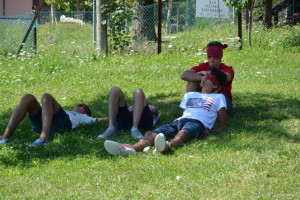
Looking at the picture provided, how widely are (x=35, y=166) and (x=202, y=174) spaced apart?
170 centimetres

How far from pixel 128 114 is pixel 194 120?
36.1 inches

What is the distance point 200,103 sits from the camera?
6.53m

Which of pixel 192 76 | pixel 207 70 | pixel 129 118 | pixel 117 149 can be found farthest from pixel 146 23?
pixel 117 149

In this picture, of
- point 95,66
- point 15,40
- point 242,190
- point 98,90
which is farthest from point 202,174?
point 15,40

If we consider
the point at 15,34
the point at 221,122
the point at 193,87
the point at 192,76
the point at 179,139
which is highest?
the point at 15,34

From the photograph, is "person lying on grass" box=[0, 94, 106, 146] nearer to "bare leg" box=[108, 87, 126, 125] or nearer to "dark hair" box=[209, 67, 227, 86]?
"bare leg" box=[108, 87, 126, 125]

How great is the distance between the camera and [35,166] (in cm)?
553

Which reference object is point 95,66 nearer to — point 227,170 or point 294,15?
point 227,170

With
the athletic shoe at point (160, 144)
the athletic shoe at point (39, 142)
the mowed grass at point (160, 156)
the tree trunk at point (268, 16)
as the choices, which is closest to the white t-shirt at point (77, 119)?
the mowed grass at point (160, 156)

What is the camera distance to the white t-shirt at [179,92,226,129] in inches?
252

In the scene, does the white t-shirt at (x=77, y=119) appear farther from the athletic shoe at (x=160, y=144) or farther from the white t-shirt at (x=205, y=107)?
the athletic shoe at (x=160, y=144)

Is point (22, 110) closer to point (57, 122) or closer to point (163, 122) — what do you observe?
point (57, 122)

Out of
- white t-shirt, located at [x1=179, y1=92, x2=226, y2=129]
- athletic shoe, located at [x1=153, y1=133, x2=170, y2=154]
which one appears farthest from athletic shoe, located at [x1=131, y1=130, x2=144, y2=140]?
athletic shoe, located at [x1=153, y1=133, x2=170, y2=154]

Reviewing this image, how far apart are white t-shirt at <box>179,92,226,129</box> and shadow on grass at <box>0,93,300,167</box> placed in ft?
0.77
